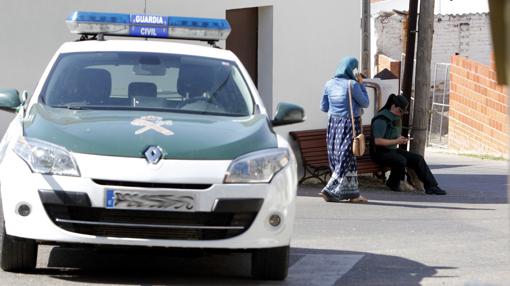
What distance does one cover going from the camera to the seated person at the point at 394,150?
526 inches

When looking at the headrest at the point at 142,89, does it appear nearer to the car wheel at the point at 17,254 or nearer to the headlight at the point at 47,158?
the headlight at the point at 47,158

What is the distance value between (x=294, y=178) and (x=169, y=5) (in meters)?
6.43

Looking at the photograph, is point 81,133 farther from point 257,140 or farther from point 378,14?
point 378,14

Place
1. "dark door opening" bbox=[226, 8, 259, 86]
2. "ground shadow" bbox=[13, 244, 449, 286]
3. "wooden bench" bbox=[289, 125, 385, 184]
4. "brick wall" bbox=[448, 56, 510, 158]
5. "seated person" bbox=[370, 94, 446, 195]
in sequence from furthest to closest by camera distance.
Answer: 1. "brick wall" bbox=[448, 56, 510, 158]
2. "wooden bench" bbox=[289, 125, 385, 184]
3. "dark door opening" bbox=[226, 8, 259, 86]
4. "seated person" bbox=[370, 94, 446, 195]
5. "ground shadow" bbox=[13, 244, 449, 286]

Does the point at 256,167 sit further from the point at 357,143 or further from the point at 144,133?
the point at 357,143

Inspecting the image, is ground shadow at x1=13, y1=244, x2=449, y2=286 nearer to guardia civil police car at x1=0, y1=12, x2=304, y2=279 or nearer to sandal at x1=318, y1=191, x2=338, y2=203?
guardia civil police car at x1=0, y1=12, x2=304, y2=279

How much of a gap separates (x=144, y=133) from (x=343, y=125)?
561 centimetres

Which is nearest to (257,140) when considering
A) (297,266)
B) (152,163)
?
(152,163)

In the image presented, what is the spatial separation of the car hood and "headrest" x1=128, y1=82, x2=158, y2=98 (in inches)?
14.4

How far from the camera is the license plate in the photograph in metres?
6.40

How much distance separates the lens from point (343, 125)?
12117 mm

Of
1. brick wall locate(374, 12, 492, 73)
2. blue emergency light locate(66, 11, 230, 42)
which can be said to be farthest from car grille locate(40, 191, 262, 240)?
brick wall locate(374, 12, 492, 73)

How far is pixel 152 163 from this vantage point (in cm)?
650

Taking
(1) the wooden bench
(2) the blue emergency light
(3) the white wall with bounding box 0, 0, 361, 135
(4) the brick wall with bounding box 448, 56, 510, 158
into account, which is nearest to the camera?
(2) the blue emergency light
